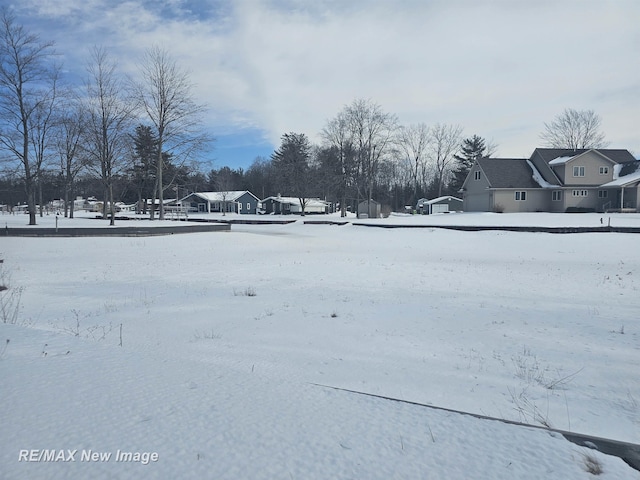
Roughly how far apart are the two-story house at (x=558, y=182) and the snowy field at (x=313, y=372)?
3285cm

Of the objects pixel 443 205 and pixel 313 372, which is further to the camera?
pixel 443 205

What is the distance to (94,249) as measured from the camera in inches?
736

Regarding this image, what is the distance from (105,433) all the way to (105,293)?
8.35 metres

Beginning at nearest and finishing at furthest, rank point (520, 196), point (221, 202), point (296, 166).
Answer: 1. point (520, 196)
2. point (296, 166)
3. point (221, 202)

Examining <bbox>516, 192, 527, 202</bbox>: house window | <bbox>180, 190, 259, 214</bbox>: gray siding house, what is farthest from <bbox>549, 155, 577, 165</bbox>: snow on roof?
<bbox>180, 190, 259, 214</bbox>: gray siding house

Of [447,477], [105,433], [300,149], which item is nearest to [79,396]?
[105,433]

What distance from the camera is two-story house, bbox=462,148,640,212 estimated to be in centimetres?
4047

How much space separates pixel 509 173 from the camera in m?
45.1

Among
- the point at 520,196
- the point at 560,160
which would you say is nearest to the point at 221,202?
the point at 520,196

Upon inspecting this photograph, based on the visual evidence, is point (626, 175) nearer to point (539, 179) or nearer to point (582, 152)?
point (582, 152)

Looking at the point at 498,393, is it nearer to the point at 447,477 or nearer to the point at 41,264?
the point at 447,477

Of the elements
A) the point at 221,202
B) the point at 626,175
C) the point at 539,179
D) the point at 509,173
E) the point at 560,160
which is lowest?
the point at 221,202

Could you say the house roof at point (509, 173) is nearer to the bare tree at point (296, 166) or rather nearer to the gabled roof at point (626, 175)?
the gabled roof at point (626, 175)

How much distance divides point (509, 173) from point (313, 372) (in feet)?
155
